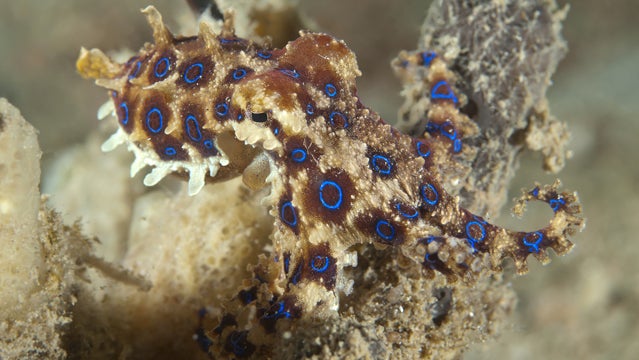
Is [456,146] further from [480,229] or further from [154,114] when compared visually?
[154,114]

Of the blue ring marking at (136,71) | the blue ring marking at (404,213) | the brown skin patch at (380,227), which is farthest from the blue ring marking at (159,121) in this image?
the blue ring marking at (404,213)

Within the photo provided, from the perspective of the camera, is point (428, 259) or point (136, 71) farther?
point (136, 71)

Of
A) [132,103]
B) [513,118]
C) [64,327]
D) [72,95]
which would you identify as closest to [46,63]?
[72,95]

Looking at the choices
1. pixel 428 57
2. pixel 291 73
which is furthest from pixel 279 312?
pixel 428 57

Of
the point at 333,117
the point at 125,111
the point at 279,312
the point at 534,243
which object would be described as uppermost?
Answer: the point at 534,243

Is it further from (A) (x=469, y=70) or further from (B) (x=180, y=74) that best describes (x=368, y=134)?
(A) (x=469, y=70)

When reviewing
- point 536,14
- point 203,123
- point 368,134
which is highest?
point 536,14
